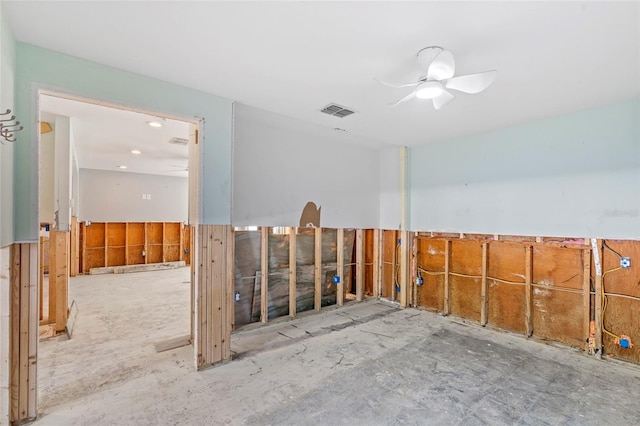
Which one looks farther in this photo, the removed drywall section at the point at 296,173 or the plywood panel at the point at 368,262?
the plywood panel at the point at 368,262

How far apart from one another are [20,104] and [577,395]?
5113 mm

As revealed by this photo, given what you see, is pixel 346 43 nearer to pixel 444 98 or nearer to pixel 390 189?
pixel 444 98

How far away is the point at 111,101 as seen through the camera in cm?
260

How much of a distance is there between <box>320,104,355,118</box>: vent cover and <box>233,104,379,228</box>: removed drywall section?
62cm

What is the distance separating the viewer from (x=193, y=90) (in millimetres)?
3031

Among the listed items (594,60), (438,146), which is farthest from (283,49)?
(438,146)

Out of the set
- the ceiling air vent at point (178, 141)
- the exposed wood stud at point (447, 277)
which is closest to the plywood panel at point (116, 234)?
the ceiling air vent at point (178, 141)

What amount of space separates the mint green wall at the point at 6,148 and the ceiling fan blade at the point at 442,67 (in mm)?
2798

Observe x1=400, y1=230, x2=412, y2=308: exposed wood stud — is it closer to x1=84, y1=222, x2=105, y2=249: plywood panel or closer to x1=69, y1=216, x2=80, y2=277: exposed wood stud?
x1=69, y1=216, x2=80, y2=277: exposed wood stud

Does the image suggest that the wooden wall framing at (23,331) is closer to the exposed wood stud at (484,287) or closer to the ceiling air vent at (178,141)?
the ceiling air vent at (178,141)

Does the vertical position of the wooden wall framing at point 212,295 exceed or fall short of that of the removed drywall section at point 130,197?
it falls short

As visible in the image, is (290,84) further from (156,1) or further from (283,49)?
(156,1)

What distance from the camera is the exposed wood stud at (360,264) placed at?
5632mm

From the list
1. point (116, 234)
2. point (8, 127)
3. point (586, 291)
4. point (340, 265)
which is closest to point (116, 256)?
point (116, 234)
